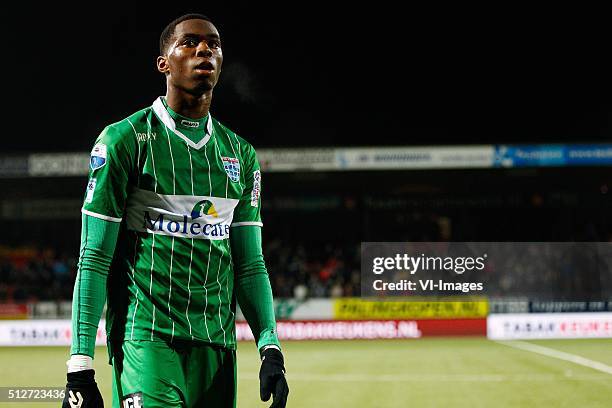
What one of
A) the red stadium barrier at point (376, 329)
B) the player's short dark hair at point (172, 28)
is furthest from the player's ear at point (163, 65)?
the red stadium barrier at point (376, 329)

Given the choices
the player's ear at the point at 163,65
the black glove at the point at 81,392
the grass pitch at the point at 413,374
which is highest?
the player's ear at the point at 163,65

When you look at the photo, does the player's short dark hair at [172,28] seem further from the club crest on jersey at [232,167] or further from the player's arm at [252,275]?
the player's arm at [252,275]

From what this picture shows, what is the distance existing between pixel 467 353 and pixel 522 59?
1446cm

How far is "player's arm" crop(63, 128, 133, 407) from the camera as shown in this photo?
2.34 m

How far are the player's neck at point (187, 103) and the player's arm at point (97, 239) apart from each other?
0.97 ft

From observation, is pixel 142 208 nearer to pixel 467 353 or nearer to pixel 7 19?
pixel 467 353

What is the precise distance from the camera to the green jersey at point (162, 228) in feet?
7.93

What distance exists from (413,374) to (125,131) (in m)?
8.92

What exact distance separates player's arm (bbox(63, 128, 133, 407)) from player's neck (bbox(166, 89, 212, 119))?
296 mm

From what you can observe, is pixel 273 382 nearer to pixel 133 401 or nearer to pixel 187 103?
pixel 133 401

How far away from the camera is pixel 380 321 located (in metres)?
16.1

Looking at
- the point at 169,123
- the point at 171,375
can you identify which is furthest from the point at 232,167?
the point at 171,375

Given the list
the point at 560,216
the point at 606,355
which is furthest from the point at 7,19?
the point at 606,355

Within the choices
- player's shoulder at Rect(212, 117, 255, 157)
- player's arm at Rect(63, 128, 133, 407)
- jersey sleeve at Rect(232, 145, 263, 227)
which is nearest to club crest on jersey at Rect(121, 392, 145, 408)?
player's arm at Rect(63, 128, 133, 407)
